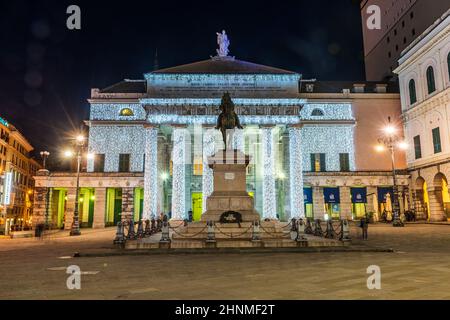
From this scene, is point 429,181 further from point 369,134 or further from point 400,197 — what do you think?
point 369,134

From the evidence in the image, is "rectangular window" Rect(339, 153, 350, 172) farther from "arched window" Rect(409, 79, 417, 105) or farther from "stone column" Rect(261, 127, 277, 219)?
"stone column" Rect(261, 127, 277, 219)

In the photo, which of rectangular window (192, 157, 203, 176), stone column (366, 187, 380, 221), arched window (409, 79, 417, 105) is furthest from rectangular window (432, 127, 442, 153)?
rectangular window (192, 157, 203, 176)

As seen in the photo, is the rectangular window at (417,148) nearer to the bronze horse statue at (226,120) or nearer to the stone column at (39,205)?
the bronze horse statue at (226,120)

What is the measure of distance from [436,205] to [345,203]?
10275 millimetres

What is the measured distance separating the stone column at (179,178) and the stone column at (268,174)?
31.3 feet

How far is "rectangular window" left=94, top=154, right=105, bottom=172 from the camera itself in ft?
168

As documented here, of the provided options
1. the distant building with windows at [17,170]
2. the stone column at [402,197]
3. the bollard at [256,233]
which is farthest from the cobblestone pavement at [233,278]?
the distant building with windows at [17,170]

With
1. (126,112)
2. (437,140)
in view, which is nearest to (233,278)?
(437,140)

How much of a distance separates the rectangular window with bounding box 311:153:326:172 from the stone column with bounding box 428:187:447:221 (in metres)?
13.6

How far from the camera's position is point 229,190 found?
67.3 feet

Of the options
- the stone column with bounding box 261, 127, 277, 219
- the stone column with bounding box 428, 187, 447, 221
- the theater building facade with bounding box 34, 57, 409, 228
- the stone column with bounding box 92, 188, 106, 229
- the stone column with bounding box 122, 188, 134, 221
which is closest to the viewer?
the stone column with bounding box 428, 187, 447, 221
